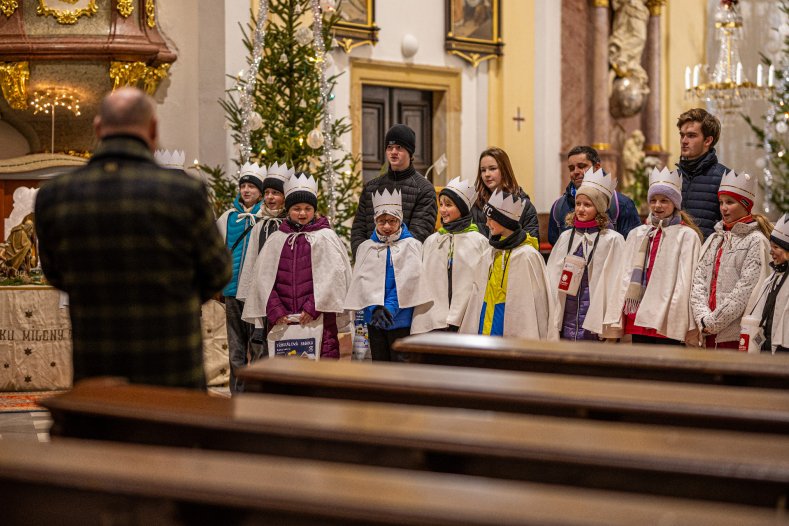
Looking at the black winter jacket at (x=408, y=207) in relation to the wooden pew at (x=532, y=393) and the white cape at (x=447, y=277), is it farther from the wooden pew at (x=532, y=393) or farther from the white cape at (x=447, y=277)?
the wooden pew at (x=532, y=393)

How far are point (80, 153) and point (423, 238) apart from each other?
4.14 meters

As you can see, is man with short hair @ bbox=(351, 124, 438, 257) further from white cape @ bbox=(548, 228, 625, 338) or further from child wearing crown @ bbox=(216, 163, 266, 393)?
white cape @ bbox=(548, 228, 625, 338)

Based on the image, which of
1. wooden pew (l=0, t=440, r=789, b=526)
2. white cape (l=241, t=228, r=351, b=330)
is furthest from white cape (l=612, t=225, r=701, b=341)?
wooden pew (l=0, t=440, r=789, b=526)

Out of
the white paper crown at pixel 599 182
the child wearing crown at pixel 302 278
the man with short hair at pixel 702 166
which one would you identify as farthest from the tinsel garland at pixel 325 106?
the man with short hair at pixel 702 166

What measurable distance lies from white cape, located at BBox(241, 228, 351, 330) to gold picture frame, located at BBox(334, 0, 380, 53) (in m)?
4.87

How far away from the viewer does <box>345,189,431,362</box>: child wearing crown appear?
19.4 ft

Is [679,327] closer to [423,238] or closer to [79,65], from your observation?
[423,238]

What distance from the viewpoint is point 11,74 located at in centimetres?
897

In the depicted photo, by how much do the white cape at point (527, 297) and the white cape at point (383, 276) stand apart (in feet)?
1.27

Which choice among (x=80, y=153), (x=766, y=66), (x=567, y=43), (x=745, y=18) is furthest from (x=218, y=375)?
(x=745, y=18)

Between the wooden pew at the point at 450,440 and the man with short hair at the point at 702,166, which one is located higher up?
the man with short hair at the point at 702,166

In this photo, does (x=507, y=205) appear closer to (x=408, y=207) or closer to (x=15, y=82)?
(x=408, y=207)

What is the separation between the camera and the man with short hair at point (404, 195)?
6.57m

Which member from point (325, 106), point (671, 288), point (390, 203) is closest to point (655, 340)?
point (671, 288)
